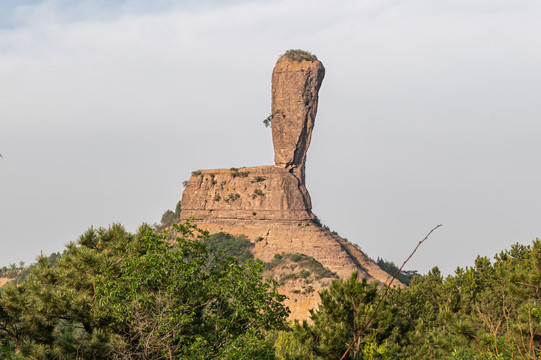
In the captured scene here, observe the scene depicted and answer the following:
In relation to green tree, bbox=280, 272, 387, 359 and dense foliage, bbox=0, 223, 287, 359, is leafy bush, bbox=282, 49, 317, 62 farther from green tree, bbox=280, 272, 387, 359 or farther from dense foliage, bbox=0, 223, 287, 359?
dense foliage, bbox=0, 223, 287, 359

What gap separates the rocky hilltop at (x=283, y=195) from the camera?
3049 inches

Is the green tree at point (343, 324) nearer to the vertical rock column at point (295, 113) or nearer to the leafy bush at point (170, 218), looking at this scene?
the vertical rock column at point (295, 113)

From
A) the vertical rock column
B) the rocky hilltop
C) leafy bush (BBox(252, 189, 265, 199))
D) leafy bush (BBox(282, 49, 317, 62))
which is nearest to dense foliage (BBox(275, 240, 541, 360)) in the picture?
the rocky hilltop

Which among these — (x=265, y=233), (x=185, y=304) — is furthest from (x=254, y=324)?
(x=265, y=233)

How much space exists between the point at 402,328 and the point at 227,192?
56.2 meters

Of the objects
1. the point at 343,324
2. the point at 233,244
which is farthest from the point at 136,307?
the point at 233,244

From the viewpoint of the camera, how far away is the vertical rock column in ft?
281

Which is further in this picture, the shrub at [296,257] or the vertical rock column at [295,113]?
the vertical rock column at [295,113]

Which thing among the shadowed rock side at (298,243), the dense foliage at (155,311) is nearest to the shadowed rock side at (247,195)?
the shadowed rock side at (298,243)

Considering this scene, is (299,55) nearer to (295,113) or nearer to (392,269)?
(295,113)

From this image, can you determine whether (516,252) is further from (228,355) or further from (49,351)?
(49,351)

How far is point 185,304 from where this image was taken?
19.5m

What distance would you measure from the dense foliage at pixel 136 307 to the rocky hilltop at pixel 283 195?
53.6 m

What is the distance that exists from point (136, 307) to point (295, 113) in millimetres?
70353
